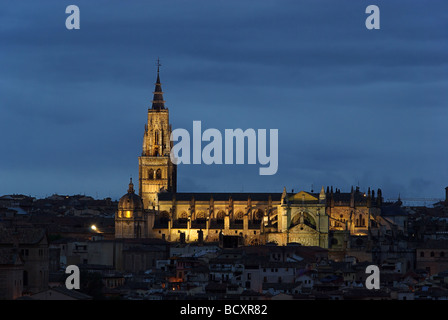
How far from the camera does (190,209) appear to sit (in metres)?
183

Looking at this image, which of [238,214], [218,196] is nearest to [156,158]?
[218,196]

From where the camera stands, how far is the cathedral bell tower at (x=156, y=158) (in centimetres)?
19225

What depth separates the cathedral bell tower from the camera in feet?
631

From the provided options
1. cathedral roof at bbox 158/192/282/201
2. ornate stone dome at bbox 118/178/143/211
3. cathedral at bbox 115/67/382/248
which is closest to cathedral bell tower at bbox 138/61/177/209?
cathedral at bbox 115/67/382/248

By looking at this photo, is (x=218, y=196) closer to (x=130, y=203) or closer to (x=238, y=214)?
(x=238, y=214)

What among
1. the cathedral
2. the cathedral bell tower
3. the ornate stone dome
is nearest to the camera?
the cathedral

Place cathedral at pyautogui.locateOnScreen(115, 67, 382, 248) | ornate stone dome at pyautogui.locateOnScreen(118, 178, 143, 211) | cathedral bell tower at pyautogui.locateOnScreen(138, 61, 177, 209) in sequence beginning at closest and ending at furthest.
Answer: cathedral at pyautogui.locateOnScreen(115, 67, 382, 248)
ornate stone dome at pyautogui.locateOnScreen(118, 178, 143, 211)
cathedral bell tower at pyautogui.locateOnScreen(138, 61, 177, 209)

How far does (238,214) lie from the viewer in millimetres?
183000

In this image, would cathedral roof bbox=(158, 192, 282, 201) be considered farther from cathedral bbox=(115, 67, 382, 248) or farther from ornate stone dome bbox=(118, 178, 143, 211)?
ornate stone dome bbox=(118, 178, 143, 211)

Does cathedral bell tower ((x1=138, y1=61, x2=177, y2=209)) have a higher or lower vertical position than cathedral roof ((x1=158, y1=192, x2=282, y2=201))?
higher

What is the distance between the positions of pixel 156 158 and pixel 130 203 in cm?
1611
